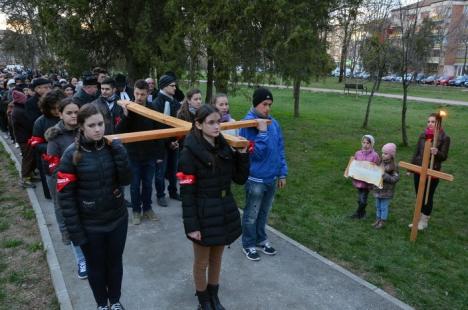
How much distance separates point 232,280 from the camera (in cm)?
424

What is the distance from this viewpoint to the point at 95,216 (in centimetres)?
322

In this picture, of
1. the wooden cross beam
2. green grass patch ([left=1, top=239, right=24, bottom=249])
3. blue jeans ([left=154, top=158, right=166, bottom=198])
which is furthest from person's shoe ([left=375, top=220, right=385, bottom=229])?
green grass patch ([left=1, top=239, right=24, bottom=249])

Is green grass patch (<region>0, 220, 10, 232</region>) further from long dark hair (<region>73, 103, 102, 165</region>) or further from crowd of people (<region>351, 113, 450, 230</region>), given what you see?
crowd of people (<region>351, 113, 450, 230</region>)

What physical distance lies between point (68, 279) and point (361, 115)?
1711 centimetres

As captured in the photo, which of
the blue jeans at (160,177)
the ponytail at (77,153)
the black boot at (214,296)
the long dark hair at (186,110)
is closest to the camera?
the ponytail at (77,153)

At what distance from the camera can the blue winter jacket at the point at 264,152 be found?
424cm

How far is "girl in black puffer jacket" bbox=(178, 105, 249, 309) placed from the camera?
127 inches

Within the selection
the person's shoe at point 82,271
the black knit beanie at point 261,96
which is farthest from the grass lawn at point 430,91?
the person's shoe at point 82,271

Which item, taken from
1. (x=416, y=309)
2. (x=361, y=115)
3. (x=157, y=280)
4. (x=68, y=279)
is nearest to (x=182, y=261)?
(x=157, y=280)

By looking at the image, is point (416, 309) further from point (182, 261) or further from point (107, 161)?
point (107, 161)

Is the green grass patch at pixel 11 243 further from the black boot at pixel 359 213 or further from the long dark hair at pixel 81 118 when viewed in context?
the black boot at pixel 359 213

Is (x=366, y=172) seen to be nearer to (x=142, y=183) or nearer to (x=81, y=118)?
(x=142, y=183)

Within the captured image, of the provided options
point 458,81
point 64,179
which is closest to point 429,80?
point 458,81

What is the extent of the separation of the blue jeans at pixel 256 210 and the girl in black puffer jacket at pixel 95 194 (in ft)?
5.16
